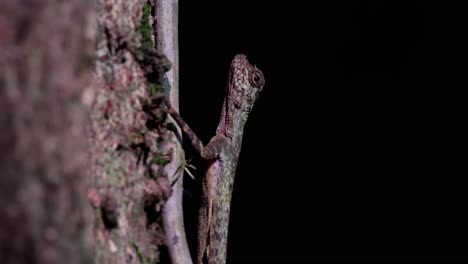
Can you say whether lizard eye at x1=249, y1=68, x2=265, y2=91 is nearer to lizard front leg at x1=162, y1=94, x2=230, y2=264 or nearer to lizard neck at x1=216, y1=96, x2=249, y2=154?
lizard neck at x1=216, y1=96, x2=249, y2=154

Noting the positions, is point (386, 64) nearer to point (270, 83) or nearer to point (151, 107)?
point (270, 83)

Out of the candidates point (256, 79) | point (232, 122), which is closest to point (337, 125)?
point (256, 79)

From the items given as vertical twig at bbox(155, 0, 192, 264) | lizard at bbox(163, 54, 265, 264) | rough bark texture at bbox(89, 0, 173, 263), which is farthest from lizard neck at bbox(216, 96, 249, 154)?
rough bark texture at bbox(89, 0, 173, 263)

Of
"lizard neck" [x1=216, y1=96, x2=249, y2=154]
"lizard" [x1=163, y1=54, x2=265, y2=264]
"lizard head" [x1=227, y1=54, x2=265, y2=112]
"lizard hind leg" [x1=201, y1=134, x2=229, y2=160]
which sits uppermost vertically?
"lizard head" [x1=227, y1=54, x2=265, y2=112]

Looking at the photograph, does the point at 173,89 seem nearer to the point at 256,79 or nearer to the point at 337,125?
the point at 256,79

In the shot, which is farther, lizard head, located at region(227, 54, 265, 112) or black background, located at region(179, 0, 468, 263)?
black background, located at region(179, 0, 468, 263)

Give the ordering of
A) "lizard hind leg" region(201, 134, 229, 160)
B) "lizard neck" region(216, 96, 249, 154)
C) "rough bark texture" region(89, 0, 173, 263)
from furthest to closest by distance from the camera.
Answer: "lizard neck" region(216, 96, 249, 154) → "lizard hind leg" region(201, 134, 229, 160) → "rough bark texture" region(89, 0, 173, 263)
